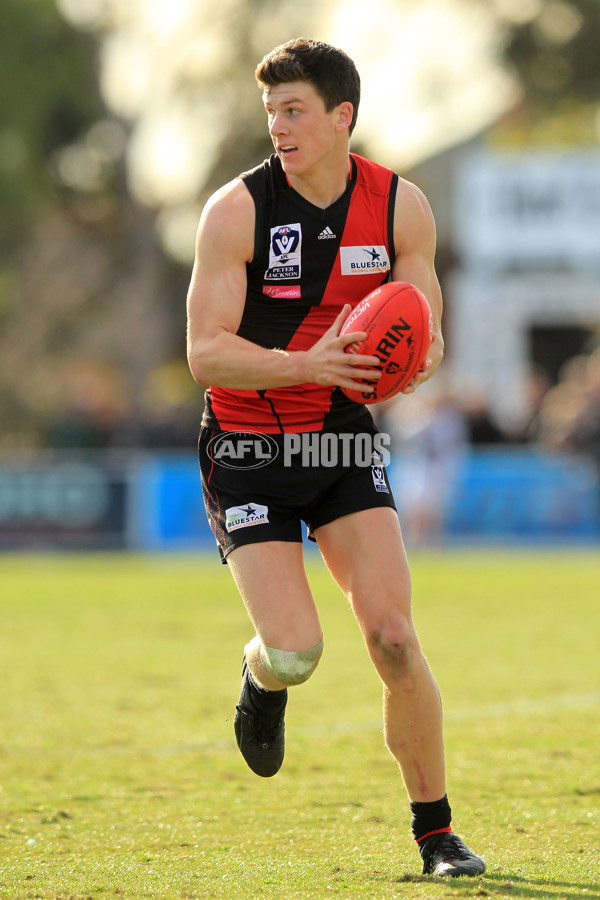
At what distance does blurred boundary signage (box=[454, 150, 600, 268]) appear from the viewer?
27.8 meters

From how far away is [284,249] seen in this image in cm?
485

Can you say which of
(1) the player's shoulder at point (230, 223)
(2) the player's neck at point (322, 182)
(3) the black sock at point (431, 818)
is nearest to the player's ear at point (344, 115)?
(2) the player's neck at point (322, 182)

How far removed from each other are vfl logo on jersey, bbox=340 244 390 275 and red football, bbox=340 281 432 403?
0.55 feet

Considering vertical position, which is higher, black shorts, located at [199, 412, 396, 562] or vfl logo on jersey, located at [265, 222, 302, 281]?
vfl logo on jersey, located at [265, 222, 302, 281]

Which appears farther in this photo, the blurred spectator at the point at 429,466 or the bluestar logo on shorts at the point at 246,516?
the blurred spectator at the point at 429,466

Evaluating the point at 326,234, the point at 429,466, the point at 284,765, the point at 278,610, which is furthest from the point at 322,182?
the point at 429,466

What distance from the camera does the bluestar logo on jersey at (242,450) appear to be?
4.96 metres

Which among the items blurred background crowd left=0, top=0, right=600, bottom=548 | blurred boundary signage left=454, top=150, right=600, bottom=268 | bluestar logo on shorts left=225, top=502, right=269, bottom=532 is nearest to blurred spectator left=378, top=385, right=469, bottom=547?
blurred background crowd left=0, top=0, right=600, bottom=548

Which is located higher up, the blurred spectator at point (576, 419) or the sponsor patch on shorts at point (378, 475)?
the blurred spectator at point (576, 419)

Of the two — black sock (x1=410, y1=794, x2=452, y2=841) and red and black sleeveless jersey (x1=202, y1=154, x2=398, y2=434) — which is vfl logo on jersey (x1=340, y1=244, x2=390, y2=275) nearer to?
red and black sleeveless jersey (x1=202, y1=154, x2=398, y2=434)

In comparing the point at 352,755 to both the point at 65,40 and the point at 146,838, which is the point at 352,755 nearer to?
the point at 146,838

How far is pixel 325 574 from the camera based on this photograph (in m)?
17.0

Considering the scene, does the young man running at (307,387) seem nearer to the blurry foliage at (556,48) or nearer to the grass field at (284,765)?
the grass field at (284,765)

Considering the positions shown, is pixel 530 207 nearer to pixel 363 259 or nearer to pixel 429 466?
pixel 429 466
